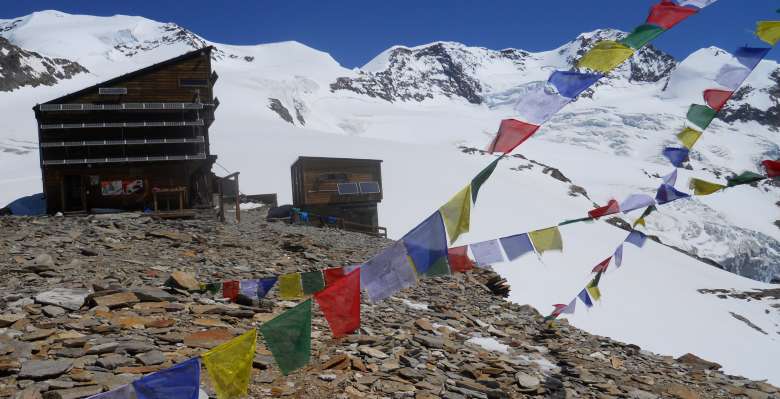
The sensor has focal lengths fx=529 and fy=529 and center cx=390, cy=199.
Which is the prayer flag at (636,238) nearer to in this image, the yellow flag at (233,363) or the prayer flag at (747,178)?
the prayer flag at (747,178)

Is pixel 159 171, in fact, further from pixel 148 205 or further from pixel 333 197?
pixel 333 197

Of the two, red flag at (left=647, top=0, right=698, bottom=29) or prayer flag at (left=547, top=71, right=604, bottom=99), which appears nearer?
prayer flag at (left=547, top=71, right=604, bottom=99)

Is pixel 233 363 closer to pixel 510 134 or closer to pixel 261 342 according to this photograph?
pixel 261 342

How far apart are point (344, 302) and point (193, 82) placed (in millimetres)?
22956

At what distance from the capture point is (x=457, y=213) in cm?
514

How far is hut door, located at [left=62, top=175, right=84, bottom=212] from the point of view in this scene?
22938 mm

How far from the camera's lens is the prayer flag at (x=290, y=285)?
21.5ft

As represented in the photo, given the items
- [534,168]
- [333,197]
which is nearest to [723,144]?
[534,168]

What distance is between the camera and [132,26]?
7830 inches

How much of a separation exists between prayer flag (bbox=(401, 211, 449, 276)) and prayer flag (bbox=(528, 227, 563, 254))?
2.32 m

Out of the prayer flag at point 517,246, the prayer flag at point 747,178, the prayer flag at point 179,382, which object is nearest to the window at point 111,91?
the prayer flag at point 517,246

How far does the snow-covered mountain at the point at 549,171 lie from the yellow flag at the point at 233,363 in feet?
13.8

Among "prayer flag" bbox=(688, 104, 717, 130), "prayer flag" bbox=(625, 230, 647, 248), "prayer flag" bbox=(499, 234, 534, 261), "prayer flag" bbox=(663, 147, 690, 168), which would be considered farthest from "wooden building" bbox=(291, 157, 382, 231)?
"prayer flag" bbox=(688, 104, 717, 130)

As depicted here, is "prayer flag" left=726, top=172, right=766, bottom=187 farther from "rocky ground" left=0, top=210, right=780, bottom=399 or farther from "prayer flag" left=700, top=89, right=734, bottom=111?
"rocky ground" left=0, top=210, right=780, bottom=399
